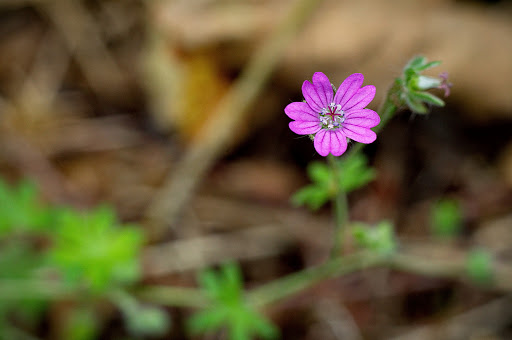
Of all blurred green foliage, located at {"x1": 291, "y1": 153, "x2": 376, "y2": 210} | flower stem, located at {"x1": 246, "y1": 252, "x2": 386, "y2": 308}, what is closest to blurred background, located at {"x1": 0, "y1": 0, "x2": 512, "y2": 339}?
flower stem, located at {"x1": 246, "y1": 252, "x2": 386, "y2": 308}

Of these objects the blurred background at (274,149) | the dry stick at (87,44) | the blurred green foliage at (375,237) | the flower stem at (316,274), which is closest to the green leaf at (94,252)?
the blurred background at (274,149)

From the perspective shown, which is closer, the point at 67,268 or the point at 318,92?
the point at 318,92

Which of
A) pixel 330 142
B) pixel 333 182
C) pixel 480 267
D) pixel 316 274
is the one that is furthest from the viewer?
pixel 480 267

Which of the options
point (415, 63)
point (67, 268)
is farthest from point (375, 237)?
point (67, 268)

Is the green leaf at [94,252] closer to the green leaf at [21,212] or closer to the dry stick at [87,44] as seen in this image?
the green leaf at [21,212]

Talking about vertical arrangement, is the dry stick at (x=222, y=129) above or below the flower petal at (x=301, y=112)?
above

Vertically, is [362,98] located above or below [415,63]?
below

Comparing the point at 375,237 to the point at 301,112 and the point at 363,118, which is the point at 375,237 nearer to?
the point at 363,118

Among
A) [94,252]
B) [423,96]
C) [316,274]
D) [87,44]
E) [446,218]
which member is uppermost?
[87,44]
